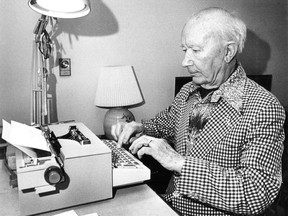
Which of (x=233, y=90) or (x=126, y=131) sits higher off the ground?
(x=233, y=90)

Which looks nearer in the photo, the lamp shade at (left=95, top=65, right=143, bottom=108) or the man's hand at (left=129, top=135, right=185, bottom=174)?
A: the man's hand at (left=129, top=135, right=185, bottom=174)

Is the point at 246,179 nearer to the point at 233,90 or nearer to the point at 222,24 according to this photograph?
the point at 233,90

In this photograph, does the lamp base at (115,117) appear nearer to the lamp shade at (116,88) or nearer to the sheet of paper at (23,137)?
the lamp shade at (116,88)

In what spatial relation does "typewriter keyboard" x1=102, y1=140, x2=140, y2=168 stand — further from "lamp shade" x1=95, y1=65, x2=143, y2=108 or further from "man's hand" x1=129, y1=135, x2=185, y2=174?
"lamp shade" x1=95, y1=65, x2=143, y2=108

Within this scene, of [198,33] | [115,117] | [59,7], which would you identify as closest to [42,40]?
[59,7]

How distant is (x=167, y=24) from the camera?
7.53 feet

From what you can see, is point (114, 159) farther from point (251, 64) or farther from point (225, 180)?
point (251, 64)

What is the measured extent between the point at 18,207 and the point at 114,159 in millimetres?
390

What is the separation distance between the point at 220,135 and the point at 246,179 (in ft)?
0.77

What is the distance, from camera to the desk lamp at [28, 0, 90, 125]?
144 centimetres

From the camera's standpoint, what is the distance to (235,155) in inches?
47.6

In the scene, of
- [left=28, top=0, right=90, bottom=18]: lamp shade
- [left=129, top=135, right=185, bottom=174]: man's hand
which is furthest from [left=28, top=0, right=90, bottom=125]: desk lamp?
[left=129, top=135, right=185, bottom=174]: man's hand

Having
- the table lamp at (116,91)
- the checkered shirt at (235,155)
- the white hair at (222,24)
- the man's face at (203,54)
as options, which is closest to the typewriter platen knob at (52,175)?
the checkered shirt at (235,155)

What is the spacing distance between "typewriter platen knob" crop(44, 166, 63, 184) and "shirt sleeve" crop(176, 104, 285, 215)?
1.37ft
